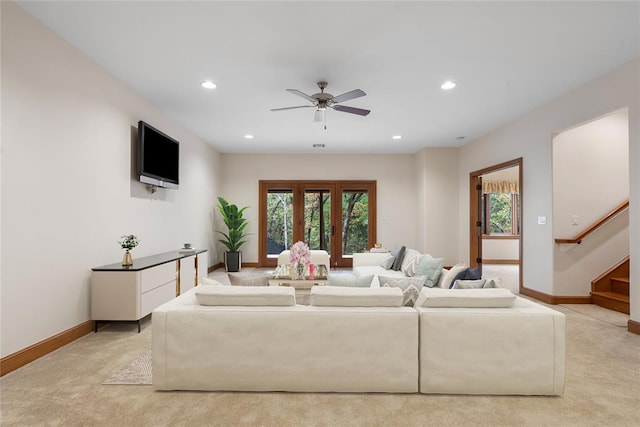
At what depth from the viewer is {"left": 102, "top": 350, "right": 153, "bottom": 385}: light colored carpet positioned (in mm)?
2497

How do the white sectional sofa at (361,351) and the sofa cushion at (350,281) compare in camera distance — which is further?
the sofa cushion at (350,281)

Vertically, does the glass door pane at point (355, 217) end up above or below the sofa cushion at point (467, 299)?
above

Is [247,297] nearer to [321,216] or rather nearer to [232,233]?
[232,233]

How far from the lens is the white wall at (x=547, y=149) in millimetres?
3631

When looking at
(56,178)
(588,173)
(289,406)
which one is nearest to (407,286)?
(289,406)

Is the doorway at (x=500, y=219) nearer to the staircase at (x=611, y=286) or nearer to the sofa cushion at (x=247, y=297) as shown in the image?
the staircase at (x=611, y=286)

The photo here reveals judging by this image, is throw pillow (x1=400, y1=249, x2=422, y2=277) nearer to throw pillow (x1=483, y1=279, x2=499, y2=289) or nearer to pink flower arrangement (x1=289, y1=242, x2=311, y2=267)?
pink flower arrangement (x1=289, y1=242, x2=311, y2=267)

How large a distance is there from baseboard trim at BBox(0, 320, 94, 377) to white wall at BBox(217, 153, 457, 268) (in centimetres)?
509

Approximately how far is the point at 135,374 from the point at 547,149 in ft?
17.9

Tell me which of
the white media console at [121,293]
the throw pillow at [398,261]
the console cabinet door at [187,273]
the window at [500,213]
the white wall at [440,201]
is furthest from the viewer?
the window at [500,213]

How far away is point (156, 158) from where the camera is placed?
4793 millimetres

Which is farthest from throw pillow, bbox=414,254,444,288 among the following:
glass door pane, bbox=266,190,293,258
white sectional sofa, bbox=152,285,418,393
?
glass door pane, bbox=266,190,293,258

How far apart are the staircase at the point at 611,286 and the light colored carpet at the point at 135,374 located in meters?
5.31

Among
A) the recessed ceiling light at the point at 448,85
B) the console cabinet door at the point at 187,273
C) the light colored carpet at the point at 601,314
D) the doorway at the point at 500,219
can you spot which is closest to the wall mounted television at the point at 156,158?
the console cabinet door at the point at 187,273
